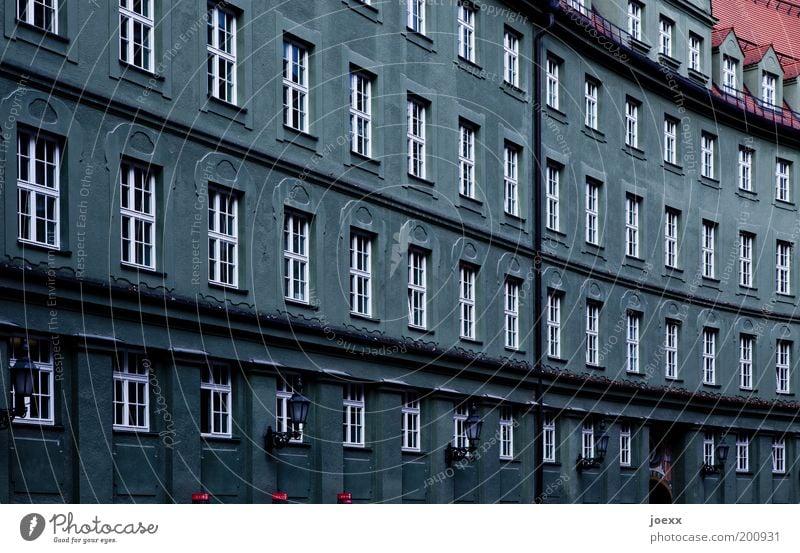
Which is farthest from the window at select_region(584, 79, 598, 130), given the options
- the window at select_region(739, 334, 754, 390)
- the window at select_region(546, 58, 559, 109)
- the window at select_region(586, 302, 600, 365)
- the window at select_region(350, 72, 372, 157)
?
the window at select_region(350, 72, 372, 157)

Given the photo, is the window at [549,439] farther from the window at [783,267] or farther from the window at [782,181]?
the window at [782,181]

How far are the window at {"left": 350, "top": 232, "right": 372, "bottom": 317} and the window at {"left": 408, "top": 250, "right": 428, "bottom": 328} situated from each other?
75 centimetres

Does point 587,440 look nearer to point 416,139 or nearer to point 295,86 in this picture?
point 416,139

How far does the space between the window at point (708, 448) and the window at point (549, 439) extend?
367cm

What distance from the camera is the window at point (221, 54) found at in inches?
676

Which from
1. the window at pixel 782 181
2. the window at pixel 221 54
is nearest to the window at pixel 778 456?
the window at pixel 782 181

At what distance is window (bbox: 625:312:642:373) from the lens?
2389 cm

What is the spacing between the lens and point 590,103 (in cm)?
2381

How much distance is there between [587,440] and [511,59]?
5.67 metres

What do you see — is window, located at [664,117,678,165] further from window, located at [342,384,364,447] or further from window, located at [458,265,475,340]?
window, located at [342,384,364,447]

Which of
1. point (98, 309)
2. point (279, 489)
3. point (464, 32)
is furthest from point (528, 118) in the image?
point (98, 309)

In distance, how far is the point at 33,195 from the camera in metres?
14.6

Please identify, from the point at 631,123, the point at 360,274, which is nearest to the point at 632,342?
the point at 631,123

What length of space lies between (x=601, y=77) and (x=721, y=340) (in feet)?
15.1
